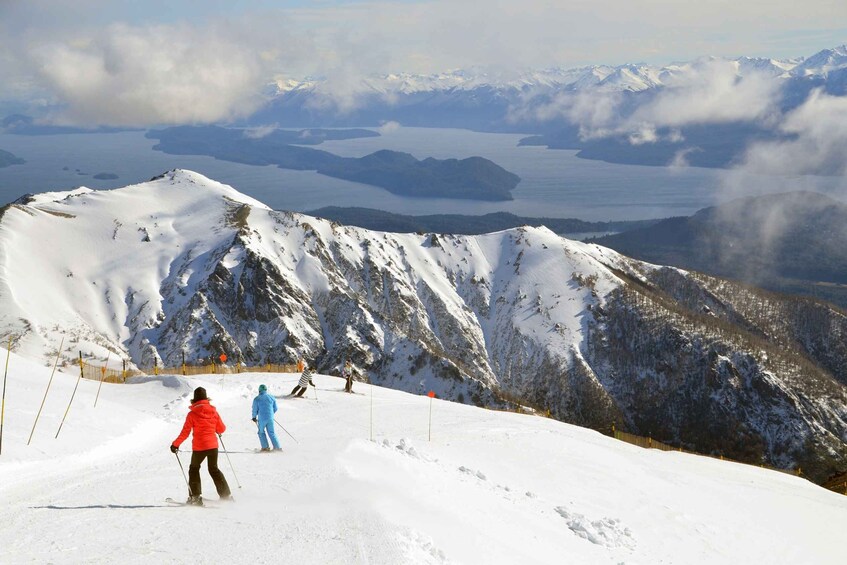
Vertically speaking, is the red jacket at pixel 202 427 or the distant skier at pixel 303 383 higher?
the red jacket at pixel 202 427

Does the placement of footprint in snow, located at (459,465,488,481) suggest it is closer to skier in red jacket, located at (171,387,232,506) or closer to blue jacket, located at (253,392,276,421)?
blue jacket, located at (253,392,276,421)

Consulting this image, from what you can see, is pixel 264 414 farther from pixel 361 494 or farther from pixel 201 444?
pixel 361 494

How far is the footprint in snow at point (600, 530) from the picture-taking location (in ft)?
50.5

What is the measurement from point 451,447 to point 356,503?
9.87m

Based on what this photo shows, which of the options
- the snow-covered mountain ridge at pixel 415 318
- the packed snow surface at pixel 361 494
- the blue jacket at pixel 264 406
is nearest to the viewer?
the packed snow surface at pixel 361 494

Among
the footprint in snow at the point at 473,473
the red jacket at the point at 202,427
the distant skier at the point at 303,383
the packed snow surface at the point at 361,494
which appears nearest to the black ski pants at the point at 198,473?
the red jacket at the point at 202,427

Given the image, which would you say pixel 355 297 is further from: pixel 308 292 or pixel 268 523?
pixel 268 523

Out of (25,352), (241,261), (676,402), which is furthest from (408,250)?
(25,352)

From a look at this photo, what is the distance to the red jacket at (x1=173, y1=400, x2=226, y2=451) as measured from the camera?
11.9 metres

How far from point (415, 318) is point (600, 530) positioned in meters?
125

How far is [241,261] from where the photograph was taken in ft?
427

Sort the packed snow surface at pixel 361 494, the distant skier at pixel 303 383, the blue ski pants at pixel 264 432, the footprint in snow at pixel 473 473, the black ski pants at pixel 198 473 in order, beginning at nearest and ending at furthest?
the packed snow surface at pixel 361 494 → the black ski pants at pixel 198 473 → the blue ski pants at pixel 264 432 → the footprint in snow at pixel 473 473 → the distant skier at pixel 303 383

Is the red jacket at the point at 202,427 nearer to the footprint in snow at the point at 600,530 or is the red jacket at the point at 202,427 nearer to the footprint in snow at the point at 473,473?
the footprint in snow at the point at 473,473

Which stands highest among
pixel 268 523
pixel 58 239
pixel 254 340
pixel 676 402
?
pixel 58 239
